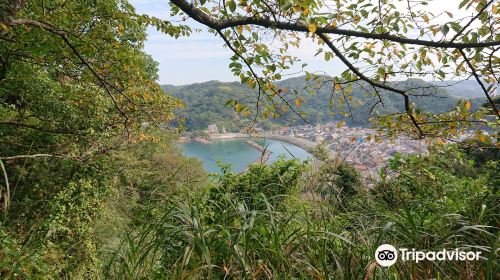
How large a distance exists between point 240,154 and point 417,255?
122ft

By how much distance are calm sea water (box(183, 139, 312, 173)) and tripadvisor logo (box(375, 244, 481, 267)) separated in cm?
78

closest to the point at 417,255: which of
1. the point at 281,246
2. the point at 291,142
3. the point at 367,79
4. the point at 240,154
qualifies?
the point at 281,246

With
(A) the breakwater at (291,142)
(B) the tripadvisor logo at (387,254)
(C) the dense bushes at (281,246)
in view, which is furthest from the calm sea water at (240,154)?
(B) the tripadvisor logo at (387,254)

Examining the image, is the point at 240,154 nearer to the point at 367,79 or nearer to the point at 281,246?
the point at 367,79

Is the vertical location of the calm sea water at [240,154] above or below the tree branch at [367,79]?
below

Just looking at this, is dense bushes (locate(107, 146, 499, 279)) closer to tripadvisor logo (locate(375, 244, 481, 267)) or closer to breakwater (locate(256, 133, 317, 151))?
tripadvisor logo (locate(375, 244, 481, 267))

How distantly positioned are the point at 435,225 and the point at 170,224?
128 cm

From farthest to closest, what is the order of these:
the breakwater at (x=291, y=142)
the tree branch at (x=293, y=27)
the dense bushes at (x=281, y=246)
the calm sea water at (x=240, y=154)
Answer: the breakwater at (x=291, y=142)
the calm sea water at (x=240, y=154)
the tree branch at (x=293, y=27)
the dense bushes at (x=281, y=246)

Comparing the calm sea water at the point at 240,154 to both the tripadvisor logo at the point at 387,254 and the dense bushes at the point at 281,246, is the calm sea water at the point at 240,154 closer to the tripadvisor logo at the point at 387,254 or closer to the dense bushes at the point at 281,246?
the dense bushes at the point at 281,246

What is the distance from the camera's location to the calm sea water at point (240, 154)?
2443 millimetres

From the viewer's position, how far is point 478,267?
128 centimetres

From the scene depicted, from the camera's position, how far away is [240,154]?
38562 millimetres

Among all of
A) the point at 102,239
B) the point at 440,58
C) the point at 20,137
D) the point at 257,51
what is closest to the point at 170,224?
the point at 257,51

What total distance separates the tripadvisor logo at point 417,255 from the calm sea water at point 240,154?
779 mm
